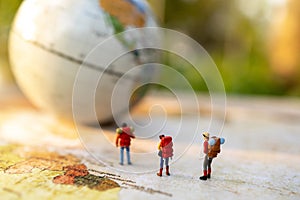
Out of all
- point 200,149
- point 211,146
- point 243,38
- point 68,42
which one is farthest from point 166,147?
point 243,38

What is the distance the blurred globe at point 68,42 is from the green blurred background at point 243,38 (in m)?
2.78

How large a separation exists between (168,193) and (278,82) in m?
10.3

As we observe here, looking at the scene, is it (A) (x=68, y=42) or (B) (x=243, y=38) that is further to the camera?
(B) (x=243, y=38)

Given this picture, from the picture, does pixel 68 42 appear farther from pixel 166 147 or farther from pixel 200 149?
pixel 200 149

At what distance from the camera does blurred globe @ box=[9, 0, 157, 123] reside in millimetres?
4102

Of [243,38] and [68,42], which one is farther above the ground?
[243,38]

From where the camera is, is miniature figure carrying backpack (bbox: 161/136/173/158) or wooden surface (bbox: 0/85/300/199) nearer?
wooden surface (bbox: 0/85/300/199)

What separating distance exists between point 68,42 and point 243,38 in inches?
564

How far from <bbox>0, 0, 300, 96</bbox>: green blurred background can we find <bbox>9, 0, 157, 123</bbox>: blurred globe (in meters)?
2.78

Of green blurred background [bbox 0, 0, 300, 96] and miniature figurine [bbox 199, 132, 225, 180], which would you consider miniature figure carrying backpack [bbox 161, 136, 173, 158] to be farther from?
green blurred background [bbox 0, 0, 300, 96]

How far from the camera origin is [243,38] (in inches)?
673

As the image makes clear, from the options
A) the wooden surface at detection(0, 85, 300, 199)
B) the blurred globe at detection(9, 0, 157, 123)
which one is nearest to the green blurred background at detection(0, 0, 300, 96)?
the wooden surface at detection(0, 85, 300, 199)

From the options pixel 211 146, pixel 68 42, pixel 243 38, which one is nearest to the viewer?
pixel 211 146

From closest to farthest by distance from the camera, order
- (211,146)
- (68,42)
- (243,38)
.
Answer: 1. (211,146)
2. (68,42)
3. (243,38)
